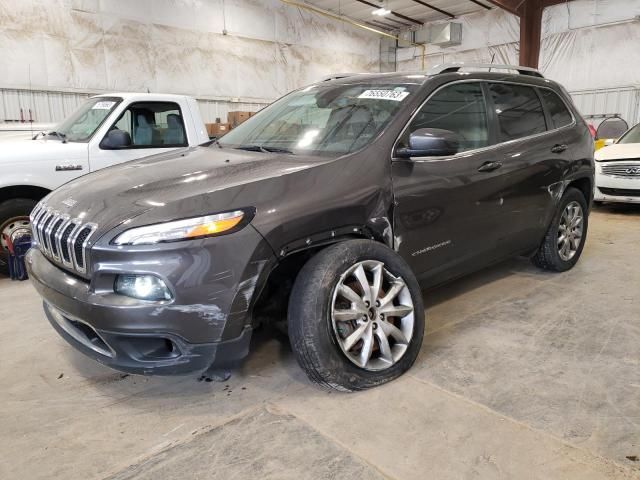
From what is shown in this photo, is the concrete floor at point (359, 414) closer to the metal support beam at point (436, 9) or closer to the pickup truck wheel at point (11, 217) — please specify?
the pickup truck wheel at point (11, 217)

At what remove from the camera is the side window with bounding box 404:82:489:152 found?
2826 mm

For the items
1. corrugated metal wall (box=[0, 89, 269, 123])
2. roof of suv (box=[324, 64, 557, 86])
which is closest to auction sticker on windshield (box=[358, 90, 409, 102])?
roof of suv (box=[324, 64, 557, 86])

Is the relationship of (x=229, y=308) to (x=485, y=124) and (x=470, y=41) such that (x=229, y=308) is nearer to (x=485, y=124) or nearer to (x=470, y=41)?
→ (x=485, y=124)

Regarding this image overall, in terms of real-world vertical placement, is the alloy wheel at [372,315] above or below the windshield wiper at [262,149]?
below

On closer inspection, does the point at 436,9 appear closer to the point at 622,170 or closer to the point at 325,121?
the point at 622,170

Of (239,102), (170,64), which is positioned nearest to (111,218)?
(170,64)

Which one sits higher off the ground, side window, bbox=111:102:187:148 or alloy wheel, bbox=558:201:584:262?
side window, bbox=111:102:187:148

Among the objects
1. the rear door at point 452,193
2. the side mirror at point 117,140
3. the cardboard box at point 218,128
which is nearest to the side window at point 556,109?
the rear door at point 452,193

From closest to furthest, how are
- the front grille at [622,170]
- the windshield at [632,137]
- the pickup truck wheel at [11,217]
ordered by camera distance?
the pickup truck wheel at [11,217]
the front grille at [622,170]
the windshield at [632,137]

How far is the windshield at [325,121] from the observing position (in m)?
2.67

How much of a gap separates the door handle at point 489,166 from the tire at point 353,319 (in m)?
0.96

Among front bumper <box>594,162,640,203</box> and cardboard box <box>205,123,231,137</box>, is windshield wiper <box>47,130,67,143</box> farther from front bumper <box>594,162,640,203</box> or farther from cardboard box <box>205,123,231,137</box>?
front bumper <box>594,162,640,203</box>

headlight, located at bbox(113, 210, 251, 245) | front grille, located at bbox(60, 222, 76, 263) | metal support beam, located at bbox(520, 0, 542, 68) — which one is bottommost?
front grille, located at bbox(60, 222, 76, 263)

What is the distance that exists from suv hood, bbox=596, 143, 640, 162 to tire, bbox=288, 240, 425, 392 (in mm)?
6081
